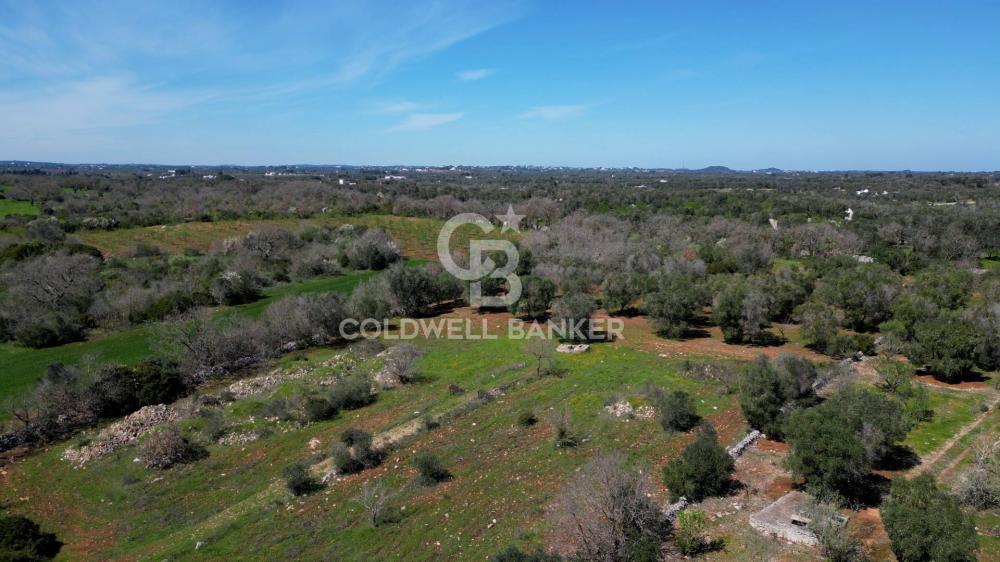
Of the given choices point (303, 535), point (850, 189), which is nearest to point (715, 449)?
point (303, 535)

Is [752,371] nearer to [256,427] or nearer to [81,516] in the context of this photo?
[256,427]

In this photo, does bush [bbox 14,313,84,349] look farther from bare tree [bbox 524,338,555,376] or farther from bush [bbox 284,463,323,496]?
bare tree [bbox 524,338,555,376]

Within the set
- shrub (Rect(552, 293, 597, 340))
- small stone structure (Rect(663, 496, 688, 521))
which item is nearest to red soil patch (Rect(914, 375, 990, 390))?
shrub (Rect(552, 293, 597, 340))

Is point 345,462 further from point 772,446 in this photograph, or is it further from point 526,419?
point 772,446

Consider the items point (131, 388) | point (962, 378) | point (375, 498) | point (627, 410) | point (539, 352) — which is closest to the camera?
point (375, 498)

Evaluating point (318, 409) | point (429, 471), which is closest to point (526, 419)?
point (429, 471)

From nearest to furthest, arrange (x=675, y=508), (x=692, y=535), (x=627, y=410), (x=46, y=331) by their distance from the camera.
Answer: (x=692, y=535) → (x=675, y=508) → (x=627, y=410) → (x=46, y=331)

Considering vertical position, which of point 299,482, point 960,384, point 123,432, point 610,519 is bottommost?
point 123,432
